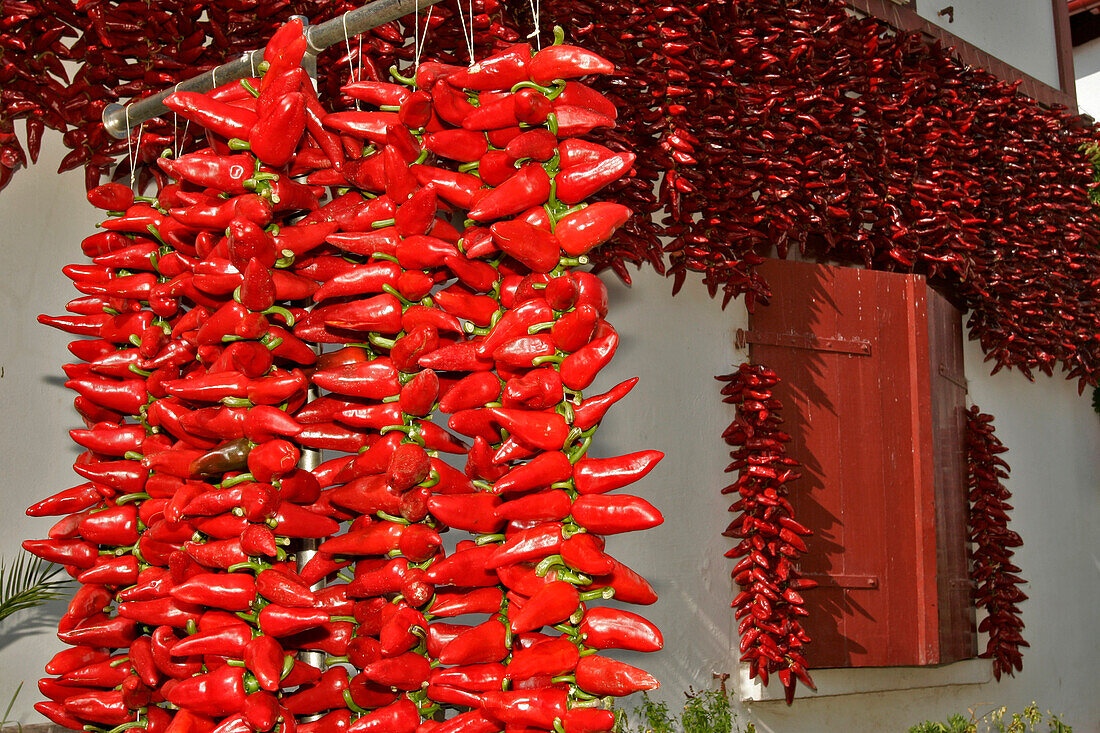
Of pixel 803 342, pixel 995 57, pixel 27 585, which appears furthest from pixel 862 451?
pixel 27 585

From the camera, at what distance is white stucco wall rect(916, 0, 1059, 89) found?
4.77 metres

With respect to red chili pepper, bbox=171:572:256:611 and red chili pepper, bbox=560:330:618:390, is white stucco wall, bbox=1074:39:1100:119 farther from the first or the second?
red chili pepper, bbox=171:572:256:611

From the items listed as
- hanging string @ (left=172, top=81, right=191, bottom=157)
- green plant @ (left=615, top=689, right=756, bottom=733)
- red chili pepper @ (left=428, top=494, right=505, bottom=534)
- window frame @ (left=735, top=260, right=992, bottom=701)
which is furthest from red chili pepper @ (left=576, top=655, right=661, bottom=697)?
window frame @ (left=735, top=260, right=992, bottom=701)

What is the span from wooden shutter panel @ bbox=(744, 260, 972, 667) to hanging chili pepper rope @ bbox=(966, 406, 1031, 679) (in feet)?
2.22

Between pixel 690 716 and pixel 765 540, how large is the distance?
0.64 m

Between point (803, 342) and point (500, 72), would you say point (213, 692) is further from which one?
point (803, 342)

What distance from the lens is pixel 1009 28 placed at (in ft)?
16.8

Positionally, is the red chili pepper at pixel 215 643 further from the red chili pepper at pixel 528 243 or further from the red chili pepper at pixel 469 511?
the red chili pepper at pixel 528 243

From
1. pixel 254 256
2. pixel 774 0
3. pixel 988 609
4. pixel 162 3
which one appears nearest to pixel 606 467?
pixel 254 256

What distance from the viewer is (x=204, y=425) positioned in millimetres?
1480

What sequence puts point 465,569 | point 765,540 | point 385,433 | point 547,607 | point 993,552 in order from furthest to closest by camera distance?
1. point 993,552
2. point 765,540
3. point 385,433
4. point 465,569
5. point 547,607

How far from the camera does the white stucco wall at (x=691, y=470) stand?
2252 mm

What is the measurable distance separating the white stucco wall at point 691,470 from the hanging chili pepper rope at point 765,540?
89 millimetres

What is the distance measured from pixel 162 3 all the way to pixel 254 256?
1319mm
